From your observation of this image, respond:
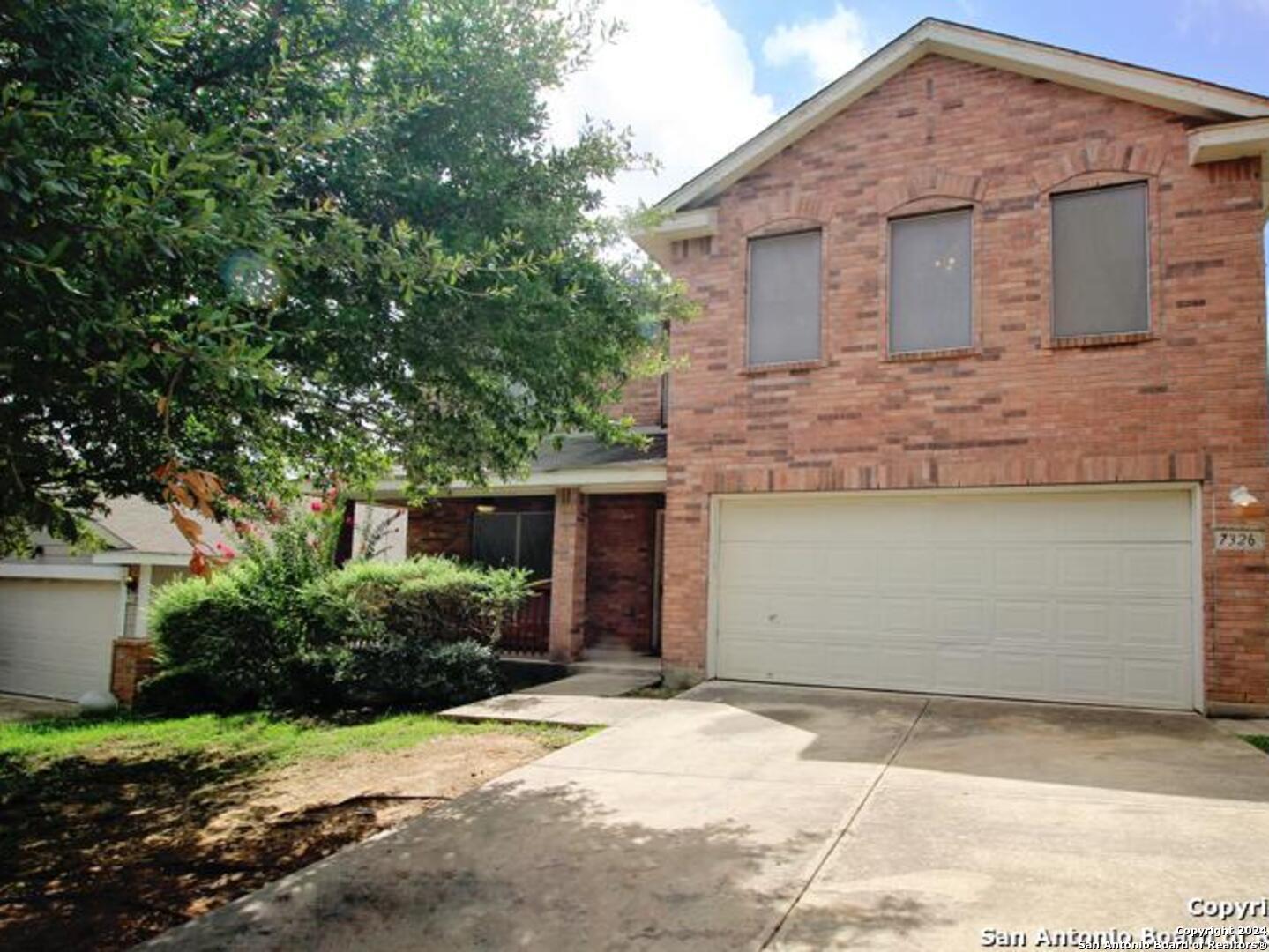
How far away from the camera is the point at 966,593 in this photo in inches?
378

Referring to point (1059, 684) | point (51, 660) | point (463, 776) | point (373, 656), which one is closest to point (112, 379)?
point (463, 776)

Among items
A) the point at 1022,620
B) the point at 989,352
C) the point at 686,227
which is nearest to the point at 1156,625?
the point at 1022,620

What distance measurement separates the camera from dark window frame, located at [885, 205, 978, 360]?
9758mm

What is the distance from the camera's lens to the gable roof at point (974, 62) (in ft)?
29.4

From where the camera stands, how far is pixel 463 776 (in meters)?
6.78

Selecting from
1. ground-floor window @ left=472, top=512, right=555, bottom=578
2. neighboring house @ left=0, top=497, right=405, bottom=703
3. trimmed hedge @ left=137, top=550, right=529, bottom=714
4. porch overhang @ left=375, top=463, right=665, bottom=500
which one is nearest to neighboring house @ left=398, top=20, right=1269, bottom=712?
porch overhang @ left=375, top=463, right=665, bottom=500

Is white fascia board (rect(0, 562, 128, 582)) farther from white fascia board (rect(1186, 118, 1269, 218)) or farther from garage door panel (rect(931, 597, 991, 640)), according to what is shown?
white fascia board (rect(1186, 118, 1269, 218))

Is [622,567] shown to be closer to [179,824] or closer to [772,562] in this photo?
[772,562]

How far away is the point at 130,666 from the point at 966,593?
12.5 m

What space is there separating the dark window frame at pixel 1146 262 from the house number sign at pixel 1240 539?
205 centimetres

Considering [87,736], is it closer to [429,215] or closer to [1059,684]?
[429,215]

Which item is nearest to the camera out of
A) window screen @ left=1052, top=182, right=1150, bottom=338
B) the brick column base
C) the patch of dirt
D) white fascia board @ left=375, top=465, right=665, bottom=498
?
the patch of dirt

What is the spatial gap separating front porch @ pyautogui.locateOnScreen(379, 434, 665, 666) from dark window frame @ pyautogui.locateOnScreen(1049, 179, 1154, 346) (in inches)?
202

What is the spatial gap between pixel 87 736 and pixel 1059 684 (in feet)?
36.5
